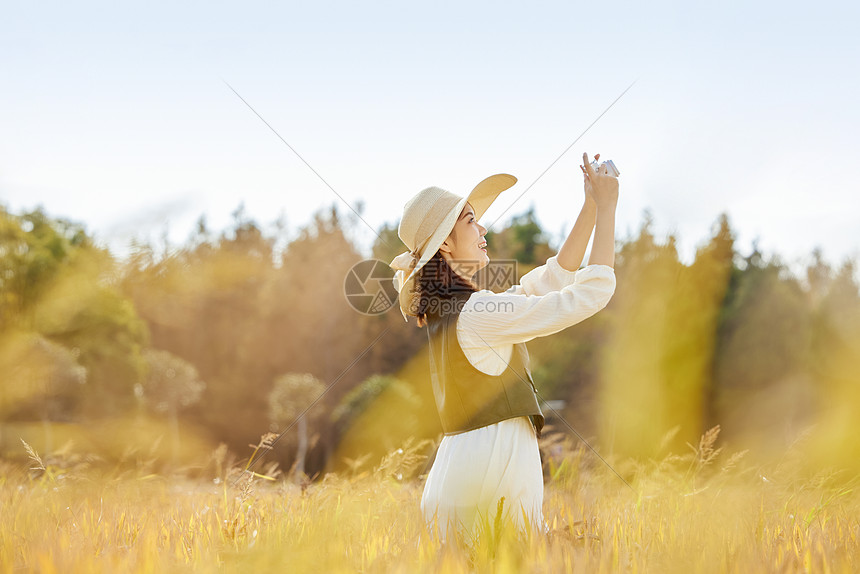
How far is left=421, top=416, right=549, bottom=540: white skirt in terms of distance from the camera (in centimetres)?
199

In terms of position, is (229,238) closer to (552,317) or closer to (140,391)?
(140,391)

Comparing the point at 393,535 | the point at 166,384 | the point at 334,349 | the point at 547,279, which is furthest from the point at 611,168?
the point at 334,349

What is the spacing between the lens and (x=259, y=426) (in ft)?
71.5

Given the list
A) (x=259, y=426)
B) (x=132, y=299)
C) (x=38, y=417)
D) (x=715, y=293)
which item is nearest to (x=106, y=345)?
(x=38, y=417)

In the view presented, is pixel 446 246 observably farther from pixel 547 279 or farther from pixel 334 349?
pixel 334 349

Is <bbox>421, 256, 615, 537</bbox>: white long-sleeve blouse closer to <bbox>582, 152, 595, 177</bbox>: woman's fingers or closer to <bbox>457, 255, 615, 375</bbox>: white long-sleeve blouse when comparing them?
<bbox>457, 255, 615, 375</bbox>: white long-sleeve blouse

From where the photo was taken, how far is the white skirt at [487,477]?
199 cm

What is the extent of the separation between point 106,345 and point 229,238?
417 inches

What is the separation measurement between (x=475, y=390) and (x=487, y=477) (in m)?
0.27

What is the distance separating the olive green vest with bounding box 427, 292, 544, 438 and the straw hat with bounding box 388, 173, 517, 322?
233 mm

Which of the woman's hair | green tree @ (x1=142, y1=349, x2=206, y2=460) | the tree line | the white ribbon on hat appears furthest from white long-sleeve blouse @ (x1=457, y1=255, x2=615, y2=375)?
green tree @ (x1=142, y1=349, x2=206, y2=460)

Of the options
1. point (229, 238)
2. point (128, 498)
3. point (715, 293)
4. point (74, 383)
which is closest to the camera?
point (128, 498)

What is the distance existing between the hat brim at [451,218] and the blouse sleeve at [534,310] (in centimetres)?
26

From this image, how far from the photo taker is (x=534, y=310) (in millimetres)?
1972
